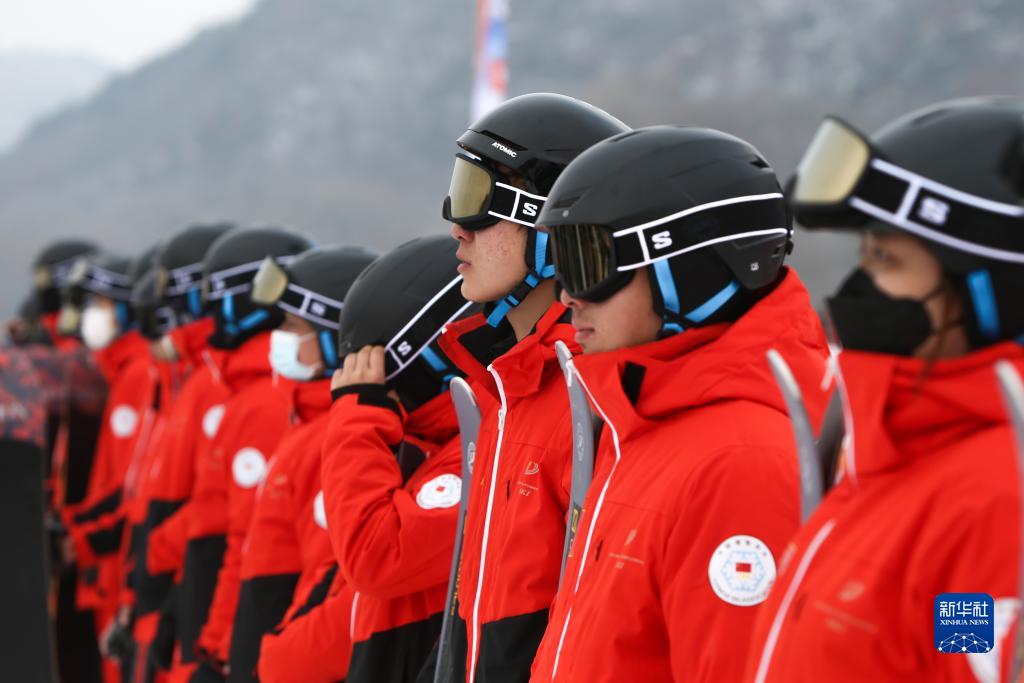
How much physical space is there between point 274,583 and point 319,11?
8085 centimetres

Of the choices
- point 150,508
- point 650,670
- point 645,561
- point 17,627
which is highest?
point 645,561

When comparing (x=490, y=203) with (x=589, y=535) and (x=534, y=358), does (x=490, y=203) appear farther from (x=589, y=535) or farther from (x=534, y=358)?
(x=589, y=535)

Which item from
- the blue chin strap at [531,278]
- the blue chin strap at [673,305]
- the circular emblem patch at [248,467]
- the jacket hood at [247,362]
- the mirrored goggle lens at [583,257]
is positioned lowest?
the circular emblem patch at [248,467]

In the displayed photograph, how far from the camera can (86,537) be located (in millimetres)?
7441

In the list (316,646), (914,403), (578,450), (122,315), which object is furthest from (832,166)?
(122,315)

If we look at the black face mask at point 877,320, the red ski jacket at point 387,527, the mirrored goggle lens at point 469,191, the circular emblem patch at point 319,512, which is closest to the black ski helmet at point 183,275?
the circular emblem patch at point 319,512

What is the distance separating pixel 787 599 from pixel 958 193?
0.62 metres

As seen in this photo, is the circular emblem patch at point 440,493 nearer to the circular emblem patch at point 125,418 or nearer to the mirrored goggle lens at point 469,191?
the mirrored goggle lens at point 469,191

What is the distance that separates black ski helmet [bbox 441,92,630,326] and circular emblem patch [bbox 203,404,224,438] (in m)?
2.31

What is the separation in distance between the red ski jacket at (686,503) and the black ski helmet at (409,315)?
4.41 feet

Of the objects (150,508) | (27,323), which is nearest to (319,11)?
(27,323)

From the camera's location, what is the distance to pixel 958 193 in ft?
6.07

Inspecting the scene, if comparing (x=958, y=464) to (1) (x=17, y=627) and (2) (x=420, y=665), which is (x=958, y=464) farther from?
(1) (x=17, y=627)

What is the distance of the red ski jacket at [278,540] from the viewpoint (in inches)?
169
